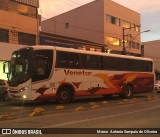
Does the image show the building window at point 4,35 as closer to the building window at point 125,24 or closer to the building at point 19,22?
the building at point 19,22

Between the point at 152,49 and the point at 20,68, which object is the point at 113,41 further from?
the point at 20,68

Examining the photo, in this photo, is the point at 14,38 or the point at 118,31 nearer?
the point at 14,38

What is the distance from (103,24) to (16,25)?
21680 millimetres

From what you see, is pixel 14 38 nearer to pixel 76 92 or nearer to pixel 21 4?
pixel 21 4

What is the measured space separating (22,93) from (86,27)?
128 ft

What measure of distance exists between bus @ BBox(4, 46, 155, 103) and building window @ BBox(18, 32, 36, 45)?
37.8 feet

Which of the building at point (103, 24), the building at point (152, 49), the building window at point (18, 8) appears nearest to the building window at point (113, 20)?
the building at point (103, 24)

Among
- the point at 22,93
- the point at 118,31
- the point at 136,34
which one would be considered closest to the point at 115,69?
the point at 22,93

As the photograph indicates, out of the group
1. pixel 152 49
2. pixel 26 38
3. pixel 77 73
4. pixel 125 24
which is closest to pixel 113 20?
pixel 125 24

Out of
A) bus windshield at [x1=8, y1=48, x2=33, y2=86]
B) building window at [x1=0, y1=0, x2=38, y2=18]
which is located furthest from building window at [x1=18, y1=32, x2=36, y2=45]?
bus windshield at [x1=8, y1=48, x2=33, y2=86]

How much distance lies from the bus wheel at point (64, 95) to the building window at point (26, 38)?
13.7m

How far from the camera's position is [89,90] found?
2216 centimetres

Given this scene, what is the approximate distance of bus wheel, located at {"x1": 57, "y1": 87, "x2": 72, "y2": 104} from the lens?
65.9 feet

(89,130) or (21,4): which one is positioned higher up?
(21,4)
